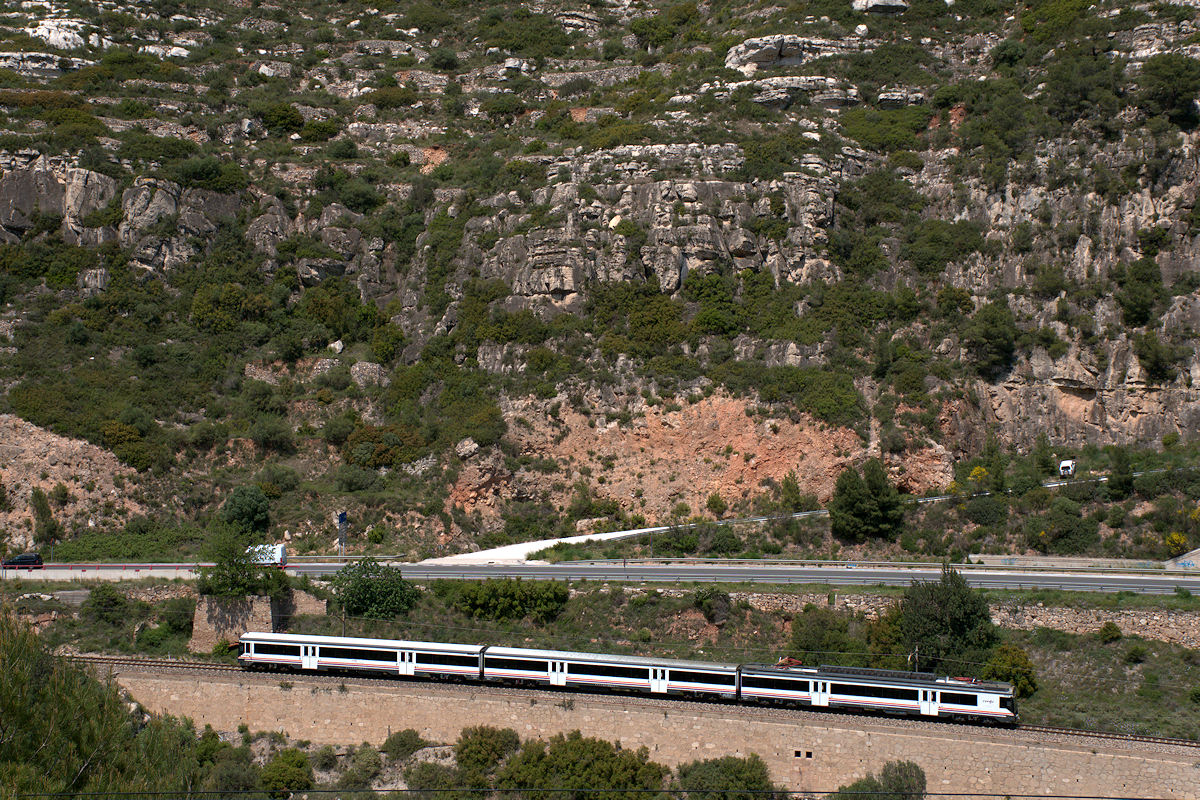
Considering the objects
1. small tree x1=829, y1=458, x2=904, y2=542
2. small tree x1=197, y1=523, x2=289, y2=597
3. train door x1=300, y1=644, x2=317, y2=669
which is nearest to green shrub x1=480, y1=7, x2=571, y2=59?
small tree x1=829, y1=458, x2=904, y2=542

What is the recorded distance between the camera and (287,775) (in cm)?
3142

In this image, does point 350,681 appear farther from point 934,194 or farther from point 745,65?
point 745,65

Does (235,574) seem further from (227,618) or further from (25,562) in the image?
(25,562)

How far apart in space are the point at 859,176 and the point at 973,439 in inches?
864

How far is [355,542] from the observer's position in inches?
1928

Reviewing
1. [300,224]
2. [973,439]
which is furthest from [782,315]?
[300,224]

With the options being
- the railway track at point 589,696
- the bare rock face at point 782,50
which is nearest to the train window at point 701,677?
the railway track at point 589,696

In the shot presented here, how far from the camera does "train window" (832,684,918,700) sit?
1224 inches

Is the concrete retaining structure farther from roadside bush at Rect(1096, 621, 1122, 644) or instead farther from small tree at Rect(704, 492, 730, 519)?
small tree at Rect(704, 492, 730, 519)

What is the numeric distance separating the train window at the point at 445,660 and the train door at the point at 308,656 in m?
3.99

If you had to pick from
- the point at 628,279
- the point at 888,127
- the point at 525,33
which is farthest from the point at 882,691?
the point at 525,33

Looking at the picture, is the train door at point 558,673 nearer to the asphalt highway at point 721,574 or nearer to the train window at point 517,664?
the train window at point 517,664

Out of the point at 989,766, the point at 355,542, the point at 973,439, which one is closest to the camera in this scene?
the point at 989,766

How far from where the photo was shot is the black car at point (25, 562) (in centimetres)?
4341
